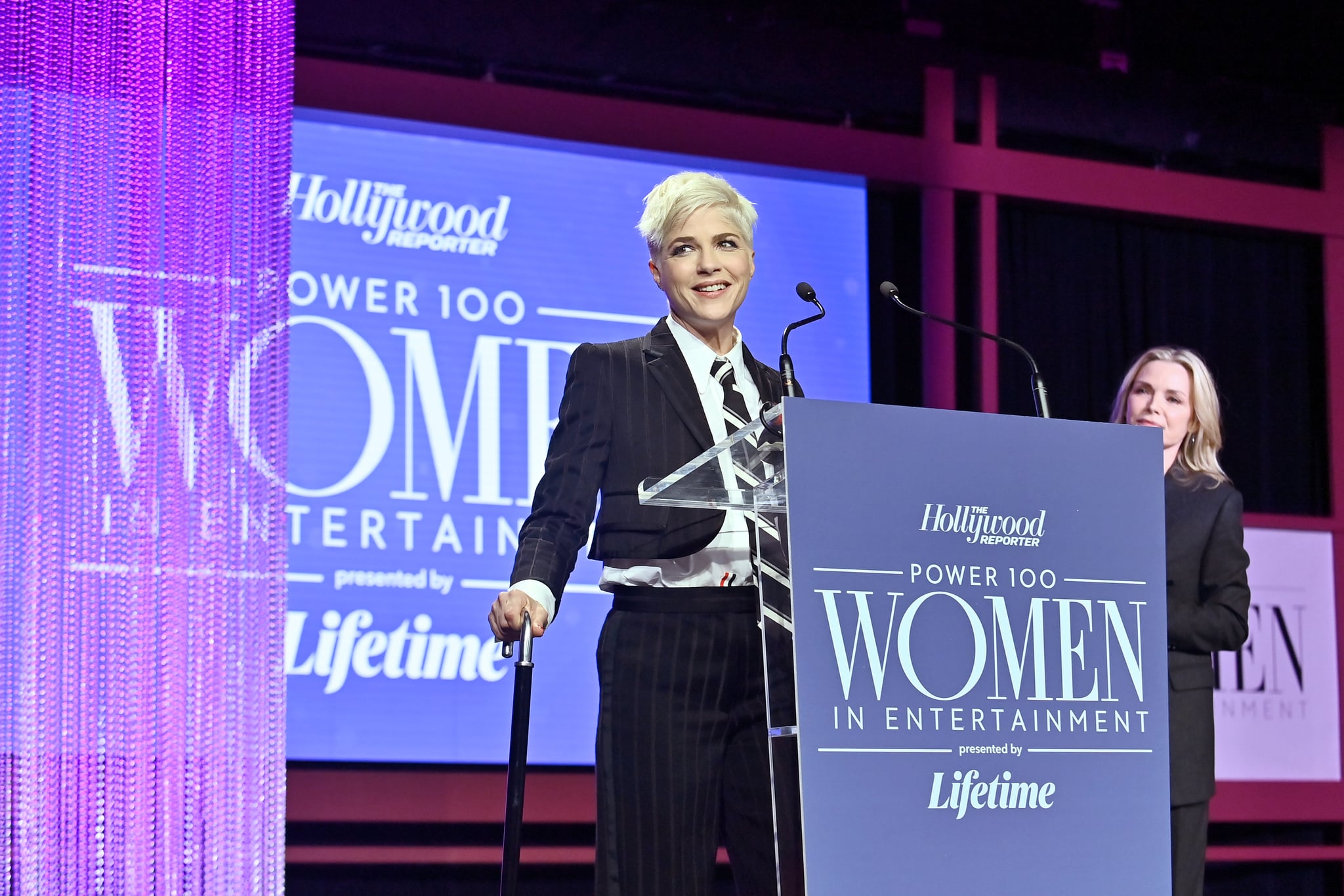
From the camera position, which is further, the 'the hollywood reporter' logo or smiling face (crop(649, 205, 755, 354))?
smiling face (crop(649, 205, 755, 354))

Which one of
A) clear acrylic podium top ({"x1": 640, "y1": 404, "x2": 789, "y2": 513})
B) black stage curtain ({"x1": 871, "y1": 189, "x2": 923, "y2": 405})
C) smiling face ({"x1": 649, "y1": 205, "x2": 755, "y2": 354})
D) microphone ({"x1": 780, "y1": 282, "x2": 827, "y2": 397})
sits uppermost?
black stage curtain ({"x1": 871, "y1": 189, "x2": 923, "y2": 405})

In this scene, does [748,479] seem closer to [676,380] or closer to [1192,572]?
[676,380]

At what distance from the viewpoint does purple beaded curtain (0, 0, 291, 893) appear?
295 cm

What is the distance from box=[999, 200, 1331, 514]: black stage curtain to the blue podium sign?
2.95 metres

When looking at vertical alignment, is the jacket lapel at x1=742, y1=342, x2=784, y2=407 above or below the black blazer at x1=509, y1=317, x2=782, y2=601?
above

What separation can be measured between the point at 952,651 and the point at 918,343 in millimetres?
3002

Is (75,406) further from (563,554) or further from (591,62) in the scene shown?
(591,62)

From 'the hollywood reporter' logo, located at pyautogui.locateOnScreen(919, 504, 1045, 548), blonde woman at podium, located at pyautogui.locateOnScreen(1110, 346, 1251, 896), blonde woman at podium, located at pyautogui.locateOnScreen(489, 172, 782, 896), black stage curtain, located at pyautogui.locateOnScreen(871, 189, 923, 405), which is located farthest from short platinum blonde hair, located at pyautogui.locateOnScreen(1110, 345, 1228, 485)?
black stage curtain, located at pyautogui.locateOnScreen(871, 189, 923, 405)

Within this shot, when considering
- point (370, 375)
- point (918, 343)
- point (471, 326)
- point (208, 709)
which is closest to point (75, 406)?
point (208, 709)

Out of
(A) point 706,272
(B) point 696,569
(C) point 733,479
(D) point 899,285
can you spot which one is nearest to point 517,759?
(B) point 696,569

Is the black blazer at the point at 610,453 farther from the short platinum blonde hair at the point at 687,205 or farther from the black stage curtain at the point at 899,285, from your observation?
the black stage curtain at the point at 899,285

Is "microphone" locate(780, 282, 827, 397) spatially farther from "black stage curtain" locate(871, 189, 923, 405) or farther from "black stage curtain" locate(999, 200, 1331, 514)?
"black stage curtain" locate(999, 200, 1331, 514)

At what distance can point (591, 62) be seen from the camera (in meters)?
4.32

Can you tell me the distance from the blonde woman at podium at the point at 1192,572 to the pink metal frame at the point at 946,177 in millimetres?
1551
